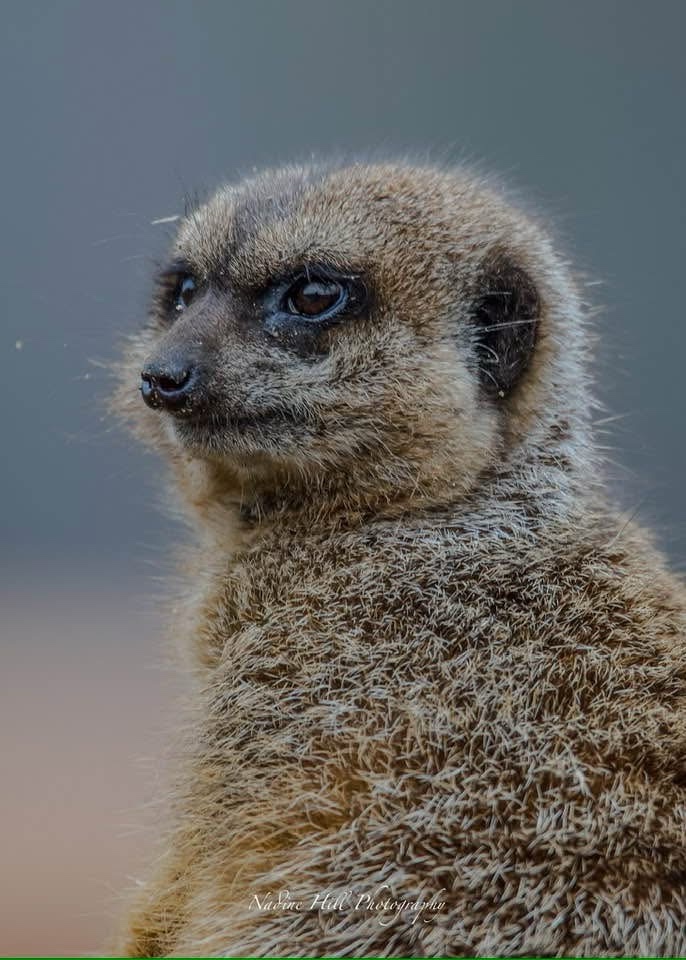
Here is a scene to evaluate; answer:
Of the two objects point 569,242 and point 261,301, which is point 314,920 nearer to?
point 261,301

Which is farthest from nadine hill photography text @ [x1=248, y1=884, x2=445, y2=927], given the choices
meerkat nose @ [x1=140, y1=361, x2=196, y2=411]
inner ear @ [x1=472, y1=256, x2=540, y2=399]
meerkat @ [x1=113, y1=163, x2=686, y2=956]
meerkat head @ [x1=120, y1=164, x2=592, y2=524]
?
inner ear @ [x1=472, y1=256, x2=540, y2=399]

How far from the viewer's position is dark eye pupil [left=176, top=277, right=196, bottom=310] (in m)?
2.68

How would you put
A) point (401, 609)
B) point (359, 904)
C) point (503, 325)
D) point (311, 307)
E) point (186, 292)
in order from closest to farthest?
1. point (359, 904)
2. point (401, 609)
3. point (311, 307)
4. point (503, 325)
5. point (186, 292)

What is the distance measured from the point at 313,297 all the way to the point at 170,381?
0.34 m

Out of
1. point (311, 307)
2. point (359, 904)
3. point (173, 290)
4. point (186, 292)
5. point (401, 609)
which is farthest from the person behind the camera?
point (173, 290)

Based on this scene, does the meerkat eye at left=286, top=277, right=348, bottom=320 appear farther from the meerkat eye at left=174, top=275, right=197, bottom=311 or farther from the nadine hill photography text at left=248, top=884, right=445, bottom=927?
the nadine hill photography text at left=248, top=884, right=445, bottom=927

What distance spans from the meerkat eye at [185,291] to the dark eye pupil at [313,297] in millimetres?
367

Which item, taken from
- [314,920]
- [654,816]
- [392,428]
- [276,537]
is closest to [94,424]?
[276,537]

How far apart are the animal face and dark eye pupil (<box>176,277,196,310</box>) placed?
0.43 ft

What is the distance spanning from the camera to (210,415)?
2.33 m

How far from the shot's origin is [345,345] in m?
2.36

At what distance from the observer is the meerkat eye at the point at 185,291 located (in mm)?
2680

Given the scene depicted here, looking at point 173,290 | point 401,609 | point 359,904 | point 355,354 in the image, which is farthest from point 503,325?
point 359,904

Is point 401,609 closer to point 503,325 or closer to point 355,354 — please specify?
point 355,354
